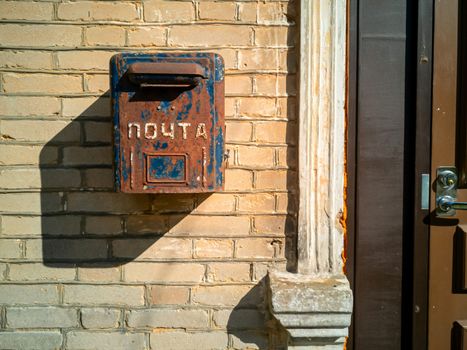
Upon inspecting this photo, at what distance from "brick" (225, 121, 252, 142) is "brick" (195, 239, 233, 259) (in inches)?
17.2

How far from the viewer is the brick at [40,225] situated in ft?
5.53

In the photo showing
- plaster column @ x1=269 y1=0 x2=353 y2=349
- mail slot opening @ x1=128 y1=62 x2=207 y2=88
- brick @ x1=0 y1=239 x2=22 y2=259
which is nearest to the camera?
mail slot opening @ x1=128 y1=62 x2=207 y2=88

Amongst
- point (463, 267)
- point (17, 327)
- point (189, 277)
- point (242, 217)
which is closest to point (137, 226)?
point (189, 277)

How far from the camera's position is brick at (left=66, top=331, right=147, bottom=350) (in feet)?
5.63


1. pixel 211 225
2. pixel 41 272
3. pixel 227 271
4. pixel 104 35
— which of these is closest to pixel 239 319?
pixel 227 271

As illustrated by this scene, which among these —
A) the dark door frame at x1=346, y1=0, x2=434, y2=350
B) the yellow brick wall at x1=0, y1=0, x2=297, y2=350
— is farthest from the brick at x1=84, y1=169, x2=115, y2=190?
the dark door frame at x1=346, y1=0, x2=434, y2=350

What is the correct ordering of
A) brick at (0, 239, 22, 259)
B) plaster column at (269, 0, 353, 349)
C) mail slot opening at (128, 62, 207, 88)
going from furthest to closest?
brick at (0, 239, 22, 259)
plaster column at (269, 0, 353, 349)
mail slot opening at (128, 62, 207, 88)

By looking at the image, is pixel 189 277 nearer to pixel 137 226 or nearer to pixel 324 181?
pixel 137 226

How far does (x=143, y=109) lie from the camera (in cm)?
141

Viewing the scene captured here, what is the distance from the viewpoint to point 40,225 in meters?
1.69

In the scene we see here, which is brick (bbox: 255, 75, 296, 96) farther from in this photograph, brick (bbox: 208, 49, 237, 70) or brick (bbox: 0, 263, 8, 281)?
brick (bbox: 0, 263, 8, 281)

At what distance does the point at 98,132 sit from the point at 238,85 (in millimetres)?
625

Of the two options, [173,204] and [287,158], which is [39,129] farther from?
[287,158]

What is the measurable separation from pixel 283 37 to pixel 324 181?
24.7 inches
